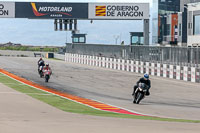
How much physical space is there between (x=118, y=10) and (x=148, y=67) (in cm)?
1989

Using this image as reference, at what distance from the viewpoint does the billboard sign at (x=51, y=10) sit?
55.6 meters

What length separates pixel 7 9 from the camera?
2179 inches

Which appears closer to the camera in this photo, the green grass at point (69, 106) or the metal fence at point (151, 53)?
the green grass at point (69, 106)

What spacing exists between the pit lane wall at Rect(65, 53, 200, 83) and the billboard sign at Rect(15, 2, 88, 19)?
15.8ft

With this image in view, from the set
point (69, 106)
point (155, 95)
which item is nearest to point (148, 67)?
point (155, 95)

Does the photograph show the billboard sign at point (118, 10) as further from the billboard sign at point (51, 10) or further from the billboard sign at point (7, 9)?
the billboard sign at point (7, 9)

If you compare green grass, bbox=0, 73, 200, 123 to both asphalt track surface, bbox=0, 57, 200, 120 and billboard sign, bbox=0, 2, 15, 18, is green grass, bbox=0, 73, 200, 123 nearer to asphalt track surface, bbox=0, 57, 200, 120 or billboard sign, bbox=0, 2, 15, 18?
asphalt track surface, bbox=0, 57, 200, 120

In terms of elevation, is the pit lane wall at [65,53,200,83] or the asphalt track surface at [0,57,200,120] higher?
the pit lane wall at [65,53,200,83]

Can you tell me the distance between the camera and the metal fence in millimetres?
32422

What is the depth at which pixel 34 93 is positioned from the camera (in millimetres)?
21734

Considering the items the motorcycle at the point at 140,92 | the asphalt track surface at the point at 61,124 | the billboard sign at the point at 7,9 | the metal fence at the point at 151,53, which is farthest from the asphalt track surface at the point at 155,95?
the billboard sign at the point at 7,9

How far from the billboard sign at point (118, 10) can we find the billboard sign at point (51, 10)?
0.99 metres

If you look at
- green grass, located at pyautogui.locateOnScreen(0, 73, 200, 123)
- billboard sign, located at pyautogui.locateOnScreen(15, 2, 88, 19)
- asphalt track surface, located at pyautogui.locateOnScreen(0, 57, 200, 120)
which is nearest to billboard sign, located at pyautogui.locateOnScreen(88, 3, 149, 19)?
billboard sign, located at pyautogui.locateOnScreen(15, 2, 88, 19)

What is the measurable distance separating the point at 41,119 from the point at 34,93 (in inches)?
358
